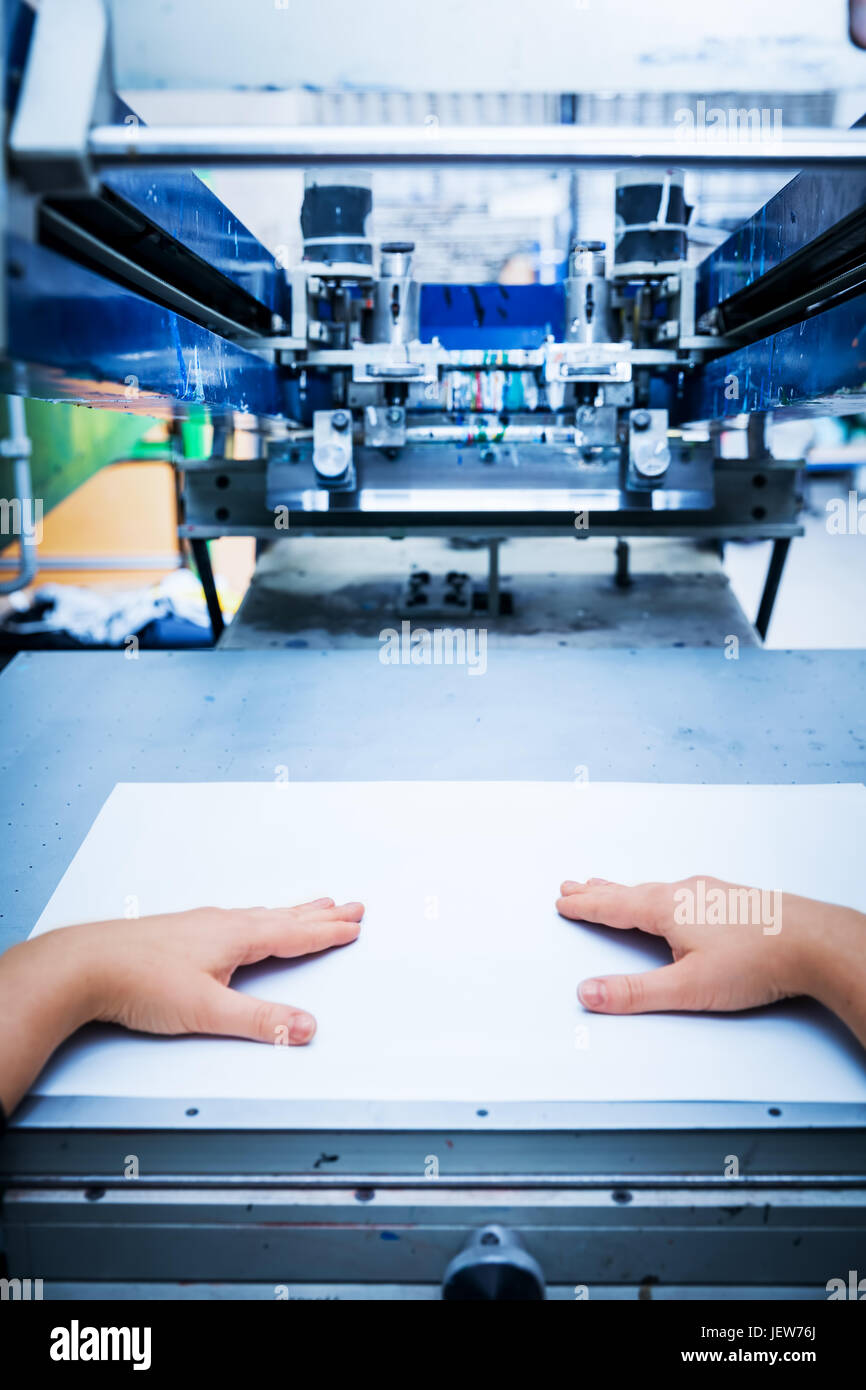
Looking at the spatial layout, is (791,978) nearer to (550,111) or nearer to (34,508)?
(34,508)

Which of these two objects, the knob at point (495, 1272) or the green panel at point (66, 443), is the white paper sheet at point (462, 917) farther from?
the green panel at point (66, 443)

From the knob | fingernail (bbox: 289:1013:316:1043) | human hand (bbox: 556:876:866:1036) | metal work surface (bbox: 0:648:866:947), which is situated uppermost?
metal work surface (bbox: 0:648:866:947)

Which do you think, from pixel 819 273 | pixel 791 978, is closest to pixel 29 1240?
pixel 791 978

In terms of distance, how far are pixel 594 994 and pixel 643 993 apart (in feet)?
0.14

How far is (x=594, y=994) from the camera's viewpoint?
2.56ft

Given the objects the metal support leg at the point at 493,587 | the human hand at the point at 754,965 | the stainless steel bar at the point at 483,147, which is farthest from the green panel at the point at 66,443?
the human hand at the point at 754,965

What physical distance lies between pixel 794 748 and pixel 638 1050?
0.65 metres

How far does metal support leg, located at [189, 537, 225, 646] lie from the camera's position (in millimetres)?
2057

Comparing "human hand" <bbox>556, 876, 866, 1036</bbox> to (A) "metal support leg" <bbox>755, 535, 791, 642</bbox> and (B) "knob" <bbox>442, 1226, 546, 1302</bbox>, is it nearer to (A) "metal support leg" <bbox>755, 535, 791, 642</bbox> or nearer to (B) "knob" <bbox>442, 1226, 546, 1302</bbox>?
(B) "knob" <bbox>442, 1226, 546, 1302</bbox>

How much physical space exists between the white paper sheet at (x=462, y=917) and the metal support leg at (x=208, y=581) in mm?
1004

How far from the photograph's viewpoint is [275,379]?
1784 mm

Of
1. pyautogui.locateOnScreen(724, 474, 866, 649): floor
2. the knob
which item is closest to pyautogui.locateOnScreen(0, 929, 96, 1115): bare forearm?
the knob

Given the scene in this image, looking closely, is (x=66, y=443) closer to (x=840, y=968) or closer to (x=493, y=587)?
(x=493, y=587)

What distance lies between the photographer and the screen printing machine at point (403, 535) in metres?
0.69
